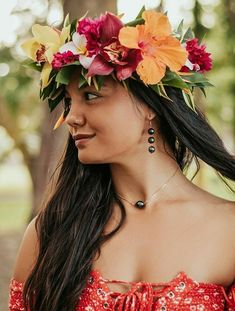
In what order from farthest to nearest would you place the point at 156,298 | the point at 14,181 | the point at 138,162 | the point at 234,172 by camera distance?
the point at 14,181, the point at 234,172, the point at 138,162, the point at 156,298

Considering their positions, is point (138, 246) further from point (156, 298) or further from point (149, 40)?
point (149, 40)

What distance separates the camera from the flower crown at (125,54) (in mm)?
2428

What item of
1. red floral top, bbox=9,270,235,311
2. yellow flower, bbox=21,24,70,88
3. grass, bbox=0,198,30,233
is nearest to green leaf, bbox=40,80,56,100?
yellow flower, bbox=21,24,70,88

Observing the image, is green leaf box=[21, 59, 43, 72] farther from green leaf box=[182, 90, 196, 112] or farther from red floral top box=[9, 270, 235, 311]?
red floral top box=[9, 270, 235, 311]

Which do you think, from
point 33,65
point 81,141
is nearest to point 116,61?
point 81,141

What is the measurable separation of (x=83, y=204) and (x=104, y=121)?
0.39 metres

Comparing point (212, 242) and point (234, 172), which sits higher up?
point (234, 172)

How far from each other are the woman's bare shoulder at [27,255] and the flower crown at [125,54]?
1.76 feet

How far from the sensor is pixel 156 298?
7.73 feet

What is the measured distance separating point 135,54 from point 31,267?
840mm

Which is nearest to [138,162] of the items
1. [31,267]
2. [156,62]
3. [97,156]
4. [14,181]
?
[97,156]

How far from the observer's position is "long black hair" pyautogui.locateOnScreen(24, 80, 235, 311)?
2.52 meters

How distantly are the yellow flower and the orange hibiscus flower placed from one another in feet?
0.91

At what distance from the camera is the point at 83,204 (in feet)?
8.78
